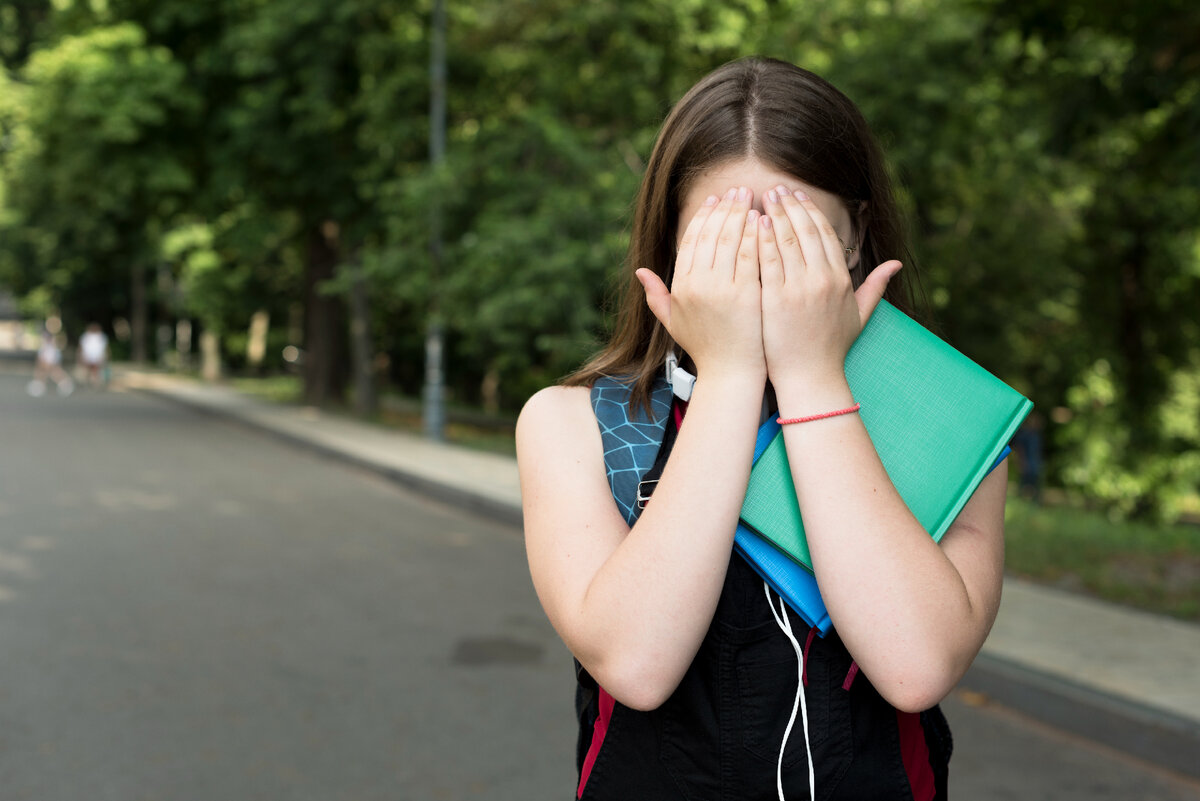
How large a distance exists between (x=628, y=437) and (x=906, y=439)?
0.29 meters

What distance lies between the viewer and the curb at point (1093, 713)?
461cm

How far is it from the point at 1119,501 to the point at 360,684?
763 inches

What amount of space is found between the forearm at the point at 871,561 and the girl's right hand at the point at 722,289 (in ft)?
0.21

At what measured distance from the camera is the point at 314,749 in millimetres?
4629

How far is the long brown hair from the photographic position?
4.11ft

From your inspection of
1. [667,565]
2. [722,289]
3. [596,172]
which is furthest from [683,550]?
[596,172]

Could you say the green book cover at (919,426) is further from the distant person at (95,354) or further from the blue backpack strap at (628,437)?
the distant person at (95,354)

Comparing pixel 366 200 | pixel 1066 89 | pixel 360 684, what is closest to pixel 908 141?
pixel 1066 89

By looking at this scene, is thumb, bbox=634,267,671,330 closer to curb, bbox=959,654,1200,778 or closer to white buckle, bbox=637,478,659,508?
white buckle, bbox=637,478,659,508

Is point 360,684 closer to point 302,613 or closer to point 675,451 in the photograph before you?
point 302,613

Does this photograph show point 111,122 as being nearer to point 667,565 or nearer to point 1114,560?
point 1114,560

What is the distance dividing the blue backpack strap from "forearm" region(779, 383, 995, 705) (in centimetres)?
18

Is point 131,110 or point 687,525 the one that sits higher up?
point 131,110

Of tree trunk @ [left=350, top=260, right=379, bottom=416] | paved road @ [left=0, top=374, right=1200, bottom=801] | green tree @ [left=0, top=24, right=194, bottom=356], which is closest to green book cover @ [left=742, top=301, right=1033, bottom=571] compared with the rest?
paved road @ [left=0, top=374, right=1200, bottom=801]
